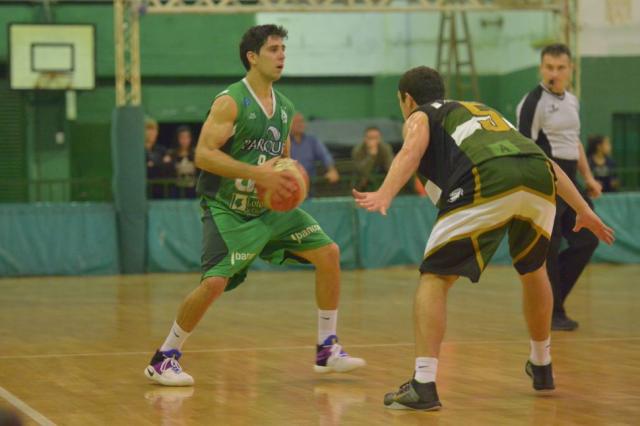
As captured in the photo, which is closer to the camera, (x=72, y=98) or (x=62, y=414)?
(x=62, y=414)

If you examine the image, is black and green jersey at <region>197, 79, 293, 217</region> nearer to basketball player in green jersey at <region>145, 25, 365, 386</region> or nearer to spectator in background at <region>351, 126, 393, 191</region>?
basketball player in green jersey at <region>145, 25, 365, 386</region>

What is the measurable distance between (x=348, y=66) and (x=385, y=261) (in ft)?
30.1

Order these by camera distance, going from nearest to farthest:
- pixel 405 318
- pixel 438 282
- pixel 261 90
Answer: pixel 438 282
pixel 261 90
pixel 405 318

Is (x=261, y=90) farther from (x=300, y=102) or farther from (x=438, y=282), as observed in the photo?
(x=300, y=102)

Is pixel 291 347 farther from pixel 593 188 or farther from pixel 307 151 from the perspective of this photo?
pixel 307 151

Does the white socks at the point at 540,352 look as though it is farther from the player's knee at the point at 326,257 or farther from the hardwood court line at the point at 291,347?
the hardwood court line at the point at 291,347

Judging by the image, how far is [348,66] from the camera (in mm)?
26438

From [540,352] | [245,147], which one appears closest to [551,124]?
[245,147]

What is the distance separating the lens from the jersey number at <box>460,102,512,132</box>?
6562 millimetres

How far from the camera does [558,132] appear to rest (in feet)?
33.1

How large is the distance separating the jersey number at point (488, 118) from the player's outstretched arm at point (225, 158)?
1108 millimetres

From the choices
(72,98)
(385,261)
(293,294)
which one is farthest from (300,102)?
(293,294)

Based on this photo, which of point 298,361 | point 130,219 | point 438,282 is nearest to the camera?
point 438,282

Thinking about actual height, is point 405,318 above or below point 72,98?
below
